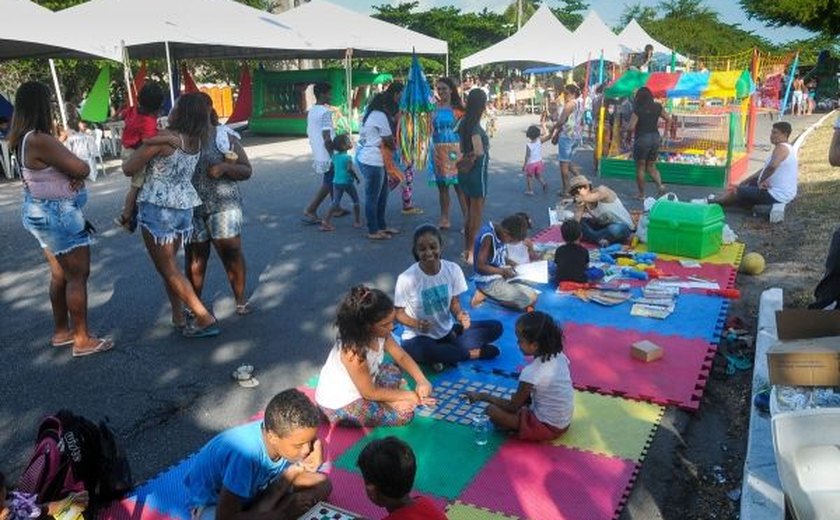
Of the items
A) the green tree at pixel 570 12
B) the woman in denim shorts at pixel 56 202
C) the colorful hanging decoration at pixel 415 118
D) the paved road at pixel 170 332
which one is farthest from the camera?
the green tree at pixel 570 12

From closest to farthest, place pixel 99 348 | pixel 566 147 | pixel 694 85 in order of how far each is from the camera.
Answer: pixel 99 348, pixel 566 147, pixel 694 85

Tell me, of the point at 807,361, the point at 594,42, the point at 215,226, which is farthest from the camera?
the point at 594,42

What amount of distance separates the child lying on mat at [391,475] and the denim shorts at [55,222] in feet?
Result: 10.5

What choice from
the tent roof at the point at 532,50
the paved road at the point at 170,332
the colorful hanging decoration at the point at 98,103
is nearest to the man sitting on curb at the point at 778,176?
the paved road at the point at 170,332

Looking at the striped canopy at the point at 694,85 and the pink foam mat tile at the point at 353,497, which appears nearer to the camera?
the pink foam mat tile at the point at 353,497

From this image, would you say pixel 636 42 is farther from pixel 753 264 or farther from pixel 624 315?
pixel 624 315

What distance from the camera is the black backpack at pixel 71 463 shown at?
2955 mm

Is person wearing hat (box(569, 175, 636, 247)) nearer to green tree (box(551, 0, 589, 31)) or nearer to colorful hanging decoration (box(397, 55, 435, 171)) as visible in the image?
colorful hanging decoration (box(397, 55, 435, 171))

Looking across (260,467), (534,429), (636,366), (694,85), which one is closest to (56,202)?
(260,467)

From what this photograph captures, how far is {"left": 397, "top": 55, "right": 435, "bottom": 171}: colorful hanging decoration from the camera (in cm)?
822

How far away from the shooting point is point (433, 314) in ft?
15.8

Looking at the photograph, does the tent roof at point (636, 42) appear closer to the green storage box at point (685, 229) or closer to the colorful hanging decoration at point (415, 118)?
the colorful hanging decoration at point (415, 118)

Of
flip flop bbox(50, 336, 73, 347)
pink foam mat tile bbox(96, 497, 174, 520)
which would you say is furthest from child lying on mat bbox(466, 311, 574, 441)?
flip flop bbox(50, 336, 73, 347)

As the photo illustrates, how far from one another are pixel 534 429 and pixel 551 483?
1.26 feet
